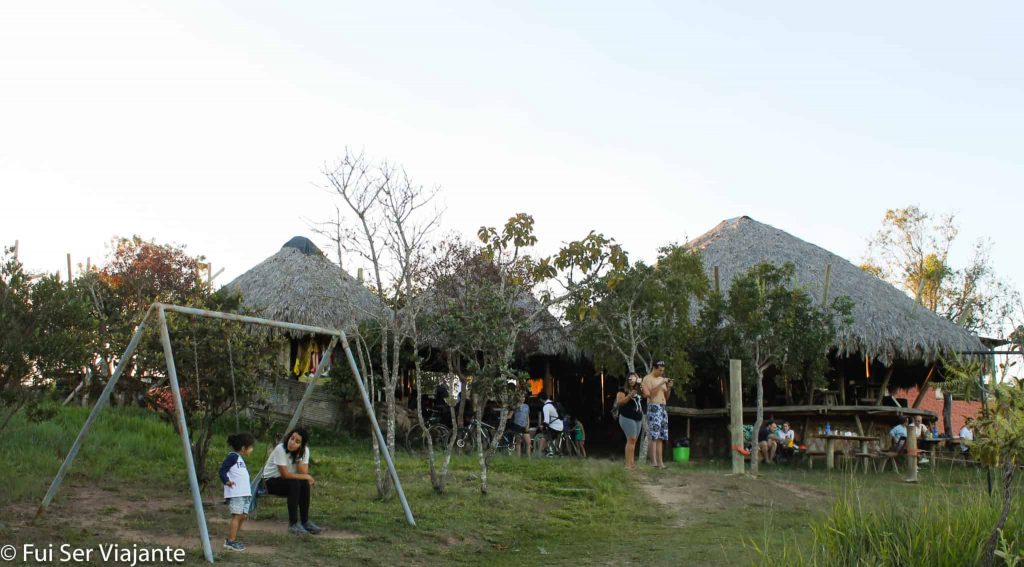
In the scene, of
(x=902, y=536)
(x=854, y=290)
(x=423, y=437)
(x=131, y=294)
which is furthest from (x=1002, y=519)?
(x=131, y=294)

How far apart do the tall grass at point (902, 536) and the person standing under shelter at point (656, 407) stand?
670cm

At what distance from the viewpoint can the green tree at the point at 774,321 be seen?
1733 centimetres

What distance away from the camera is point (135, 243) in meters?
28.7

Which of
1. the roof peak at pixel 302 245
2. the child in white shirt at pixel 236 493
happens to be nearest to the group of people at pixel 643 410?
the child in white shirt at pixel 236 493

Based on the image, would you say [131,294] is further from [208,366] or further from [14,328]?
[14,328]

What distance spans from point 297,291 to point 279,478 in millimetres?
12723

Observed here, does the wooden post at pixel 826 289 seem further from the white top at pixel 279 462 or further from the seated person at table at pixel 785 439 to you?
the white top at pixel 279 462

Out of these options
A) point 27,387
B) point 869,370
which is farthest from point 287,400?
point 869,370

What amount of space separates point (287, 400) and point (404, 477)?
775 cm

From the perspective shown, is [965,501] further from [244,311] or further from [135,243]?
[135,243]

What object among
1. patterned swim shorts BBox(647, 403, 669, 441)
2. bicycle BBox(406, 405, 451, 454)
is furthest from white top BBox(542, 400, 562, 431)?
patterned swim shorts BBox(647, 403, 669, 441)

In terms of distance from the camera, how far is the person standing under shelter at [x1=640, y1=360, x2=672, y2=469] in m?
14.6

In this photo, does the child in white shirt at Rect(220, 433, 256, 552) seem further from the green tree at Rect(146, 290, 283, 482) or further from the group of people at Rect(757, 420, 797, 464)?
the group of people at Rect(757, 420, 797, 464)

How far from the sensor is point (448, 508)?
429 inches
